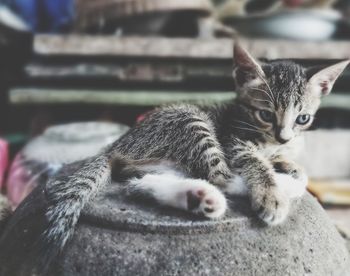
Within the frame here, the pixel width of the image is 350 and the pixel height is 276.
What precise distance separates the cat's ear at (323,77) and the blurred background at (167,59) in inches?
70.4

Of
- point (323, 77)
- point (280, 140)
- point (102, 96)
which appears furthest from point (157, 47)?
point (280, 140)

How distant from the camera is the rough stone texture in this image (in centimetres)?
186

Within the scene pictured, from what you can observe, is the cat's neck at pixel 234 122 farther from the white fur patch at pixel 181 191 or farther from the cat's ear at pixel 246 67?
the white fur patch at pixel 181 191

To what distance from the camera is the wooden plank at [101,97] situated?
4.65m

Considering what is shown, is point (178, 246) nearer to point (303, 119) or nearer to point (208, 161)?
point (208, 161)

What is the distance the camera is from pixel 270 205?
201 centimetres

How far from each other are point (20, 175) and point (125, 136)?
149cm

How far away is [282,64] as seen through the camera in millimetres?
2541

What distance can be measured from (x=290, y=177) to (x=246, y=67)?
52 centimetres

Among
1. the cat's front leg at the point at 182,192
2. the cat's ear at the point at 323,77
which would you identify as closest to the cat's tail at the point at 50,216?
the cat's front leg at the point at 182,192

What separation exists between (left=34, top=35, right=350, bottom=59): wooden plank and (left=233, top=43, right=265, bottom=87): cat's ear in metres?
2.11

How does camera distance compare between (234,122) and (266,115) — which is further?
(234,122)

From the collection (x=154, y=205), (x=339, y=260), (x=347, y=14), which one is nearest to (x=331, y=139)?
(x=347, y=14)

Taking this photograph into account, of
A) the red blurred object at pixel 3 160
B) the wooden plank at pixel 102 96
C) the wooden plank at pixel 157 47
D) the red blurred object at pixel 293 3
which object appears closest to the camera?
the red blurred object at pixel 3 160
